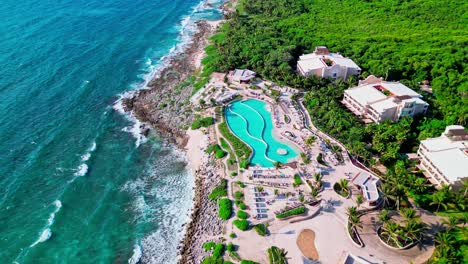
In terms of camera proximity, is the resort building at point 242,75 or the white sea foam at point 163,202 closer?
the white sea foam at point 163,202

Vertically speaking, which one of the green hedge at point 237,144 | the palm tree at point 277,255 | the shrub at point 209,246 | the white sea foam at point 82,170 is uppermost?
the green hedge at point 237,144

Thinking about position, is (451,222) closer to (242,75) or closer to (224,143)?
(224,143)

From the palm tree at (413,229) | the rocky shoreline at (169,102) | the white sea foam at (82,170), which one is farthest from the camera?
the rocky shoreline at (169,102)

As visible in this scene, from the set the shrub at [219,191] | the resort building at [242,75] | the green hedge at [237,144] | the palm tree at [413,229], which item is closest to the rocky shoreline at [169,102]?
the green hedge at [237,144]

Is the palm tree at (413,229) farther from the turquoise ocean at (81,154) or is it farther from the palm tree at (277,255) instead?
the turquoise ocean at (81,154)

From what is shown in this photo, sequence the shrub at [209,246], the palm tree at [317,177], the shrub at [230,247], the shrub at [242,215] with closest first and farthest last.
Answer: the shrub at [230,247] < the shrub at [209,246] < the shrub at [242,215] < the palm tree at [317,177]

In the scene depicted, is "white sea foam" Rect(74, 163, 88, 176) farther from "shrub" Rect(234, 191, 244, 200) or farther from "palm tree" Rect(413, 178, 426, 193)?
"palm tree" Rect(413, 178, 426, 193)

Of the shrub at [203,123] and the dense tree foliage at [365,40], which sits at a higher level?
the dense tree foliage at [365,40]
